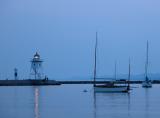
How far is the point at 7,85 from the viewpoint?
525ft

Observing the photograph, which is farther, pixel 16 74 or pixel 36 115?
pixel 16 74

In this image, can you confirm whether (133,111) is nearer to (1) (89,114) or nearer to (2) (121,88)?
(1) (89,114)

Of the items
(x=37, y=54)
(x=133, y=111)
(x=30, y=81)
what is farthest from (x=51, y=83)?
(x=133, y=111)

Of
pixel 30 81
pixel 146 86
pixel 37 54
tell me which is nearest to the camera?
pixel 146 86

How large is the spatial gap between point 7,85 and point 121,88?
8443cm

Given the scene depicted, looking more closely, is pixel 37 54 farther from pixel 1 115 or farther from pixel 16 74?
pixel 1 115

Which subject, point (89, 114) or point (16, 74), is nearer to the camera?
point (89, 114)

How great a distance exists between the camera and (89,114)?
4438 cm

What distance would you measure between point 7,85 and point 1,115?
11787 cm

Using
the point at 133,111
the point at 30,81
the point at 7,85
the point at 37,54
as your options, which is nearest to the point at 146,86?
the point at 37,54

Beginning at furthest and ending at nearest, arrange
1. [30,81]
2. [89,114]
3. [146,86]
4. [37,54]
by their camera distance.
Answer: [30,81] → [37,54] → [146,86] → [89,114]

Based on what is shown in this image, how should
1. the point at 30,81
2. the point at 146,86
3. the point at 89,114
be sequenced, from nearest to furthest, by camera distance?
the point at 89,114
the point at 146,86
the point at 30,81

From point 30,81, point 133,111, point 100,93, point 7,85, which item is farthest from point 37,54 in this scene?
point 133,111

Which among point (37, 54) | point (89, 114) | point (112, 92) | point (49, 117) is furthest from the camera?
point (37, 54)
